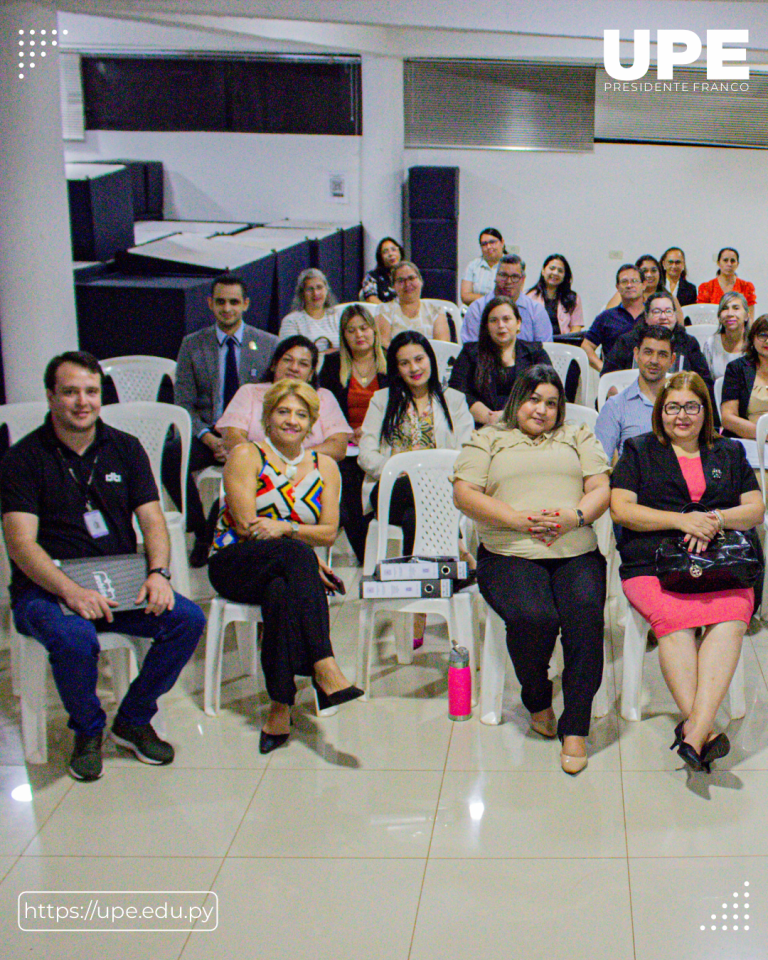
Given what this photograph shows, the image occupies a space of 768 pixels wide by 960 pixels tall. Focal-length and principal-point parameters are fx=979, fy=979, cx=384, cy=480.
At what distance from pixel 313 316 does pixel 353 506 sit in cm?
169

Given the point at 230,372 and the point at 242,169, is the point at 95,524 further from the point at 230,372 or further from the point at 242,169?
the point at 242,169

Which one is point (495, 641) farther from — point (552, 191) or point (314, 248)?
point (552, 191)

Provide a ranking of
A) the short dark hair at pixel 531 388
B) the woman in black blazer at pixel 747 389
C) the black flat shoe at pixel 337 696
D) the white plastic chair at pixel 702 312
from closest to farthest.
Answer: the black flat shoe at pixel 337 696
the short dark hair at pixel 531 388
the woman in black blazer at pixel 747 389
the white plastic chair at pixel 702 312

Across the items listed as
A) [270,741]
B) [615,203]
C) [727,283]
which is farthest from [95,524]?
[615,203]

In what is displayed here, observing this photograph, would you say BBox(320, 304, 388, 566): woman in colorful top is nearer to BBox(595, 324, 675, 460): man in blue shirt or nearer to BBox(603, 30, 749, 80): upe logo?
BBox(595, 324, 675, 460): man in blue shirt

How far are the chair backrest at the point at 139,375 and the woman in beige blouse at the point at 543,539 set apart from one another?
220 centimetres

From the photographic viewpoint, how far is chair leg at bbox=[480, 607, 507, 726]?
10.3ft

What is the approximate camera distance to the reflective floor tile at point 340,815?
2.54 m

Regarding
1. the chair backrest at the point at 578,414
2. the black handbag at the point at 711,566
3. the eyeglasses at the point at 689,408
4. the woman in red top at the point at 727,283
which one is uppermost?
the woman in red top at the point at 727,283

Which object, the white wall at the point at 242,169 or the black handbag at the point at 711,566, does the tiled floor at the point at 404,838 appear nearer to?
the black handbag at the point at 711,566

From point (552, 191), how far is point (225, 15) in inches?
205

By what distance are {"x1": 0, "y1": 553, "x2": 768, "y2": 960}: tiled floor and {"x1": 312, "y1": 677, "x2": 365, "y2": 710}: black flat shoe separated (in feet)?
0.55

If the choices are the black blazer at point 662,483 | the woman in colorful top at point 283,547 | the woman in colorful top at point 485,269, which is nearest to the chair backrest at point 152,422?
the woman in colorful top at point 283,547

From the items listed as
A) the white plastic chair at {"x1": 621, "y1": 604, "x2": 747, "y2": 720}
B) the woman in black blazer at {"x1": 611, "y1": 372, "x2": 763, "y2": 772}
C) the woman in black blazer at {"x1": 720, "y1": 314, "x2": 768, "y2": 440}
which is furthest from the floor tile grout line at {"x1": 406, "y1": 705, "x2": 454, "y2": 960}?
the woman in black blazer at {"x1": 720, "y1": 314, "x2": 768, "y2": 440}
